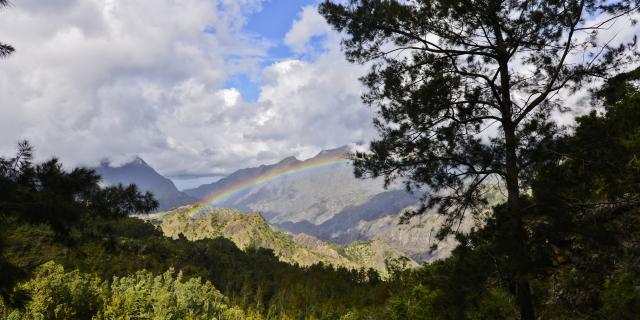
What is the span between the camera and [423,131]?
9.59 meters

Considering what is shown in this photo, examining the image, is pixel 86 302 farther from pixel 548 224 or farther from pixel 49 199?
pixel 548 224

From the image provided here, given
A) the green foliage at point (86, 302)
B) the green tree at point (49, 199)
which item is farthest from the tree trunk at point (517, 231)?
the green foliage at point (86, 302)

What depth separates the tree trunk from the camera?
7.63 metres

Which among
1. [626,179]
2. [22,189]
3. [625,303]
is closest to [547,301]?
[625,303]

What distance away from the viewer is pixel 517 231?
788 cm

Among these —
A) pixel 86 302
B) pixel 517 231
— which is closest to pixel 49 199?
pixel 517 231

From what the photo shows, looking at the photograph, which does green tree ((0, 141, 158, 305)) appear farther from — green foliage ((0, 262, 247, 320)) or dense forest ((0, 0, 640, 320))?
green foliage ((0, 262, 247, 320))

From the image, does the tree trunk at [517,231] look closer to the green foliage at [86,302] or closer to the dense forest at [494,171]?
the dense forest at [494,171]

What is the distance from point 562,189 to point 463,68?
3351 millimetres

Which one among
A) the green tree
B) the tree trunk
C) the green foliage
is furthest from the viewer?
the green foliage

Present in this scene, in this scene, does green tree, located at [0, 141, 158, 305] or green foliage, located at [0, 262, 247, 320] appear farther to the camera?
green foliage, located at [0, 262, 247, 320]

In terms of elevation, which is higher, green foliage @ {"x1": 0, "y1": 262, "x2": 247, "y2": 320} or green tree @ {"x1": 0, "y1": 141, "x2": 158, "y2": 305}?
green tree @ {"x1": 0, "y1": 141, "x2": 158, "y2": 305}

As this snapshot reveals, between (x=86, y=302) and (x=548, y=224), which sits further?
(x=86, y=302)

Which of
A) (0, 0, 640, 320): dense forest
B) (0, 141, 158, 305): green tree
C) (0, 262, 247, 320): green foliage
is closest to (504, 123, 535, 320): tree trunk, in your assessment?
(0, 0, 640, 320): dense forest
